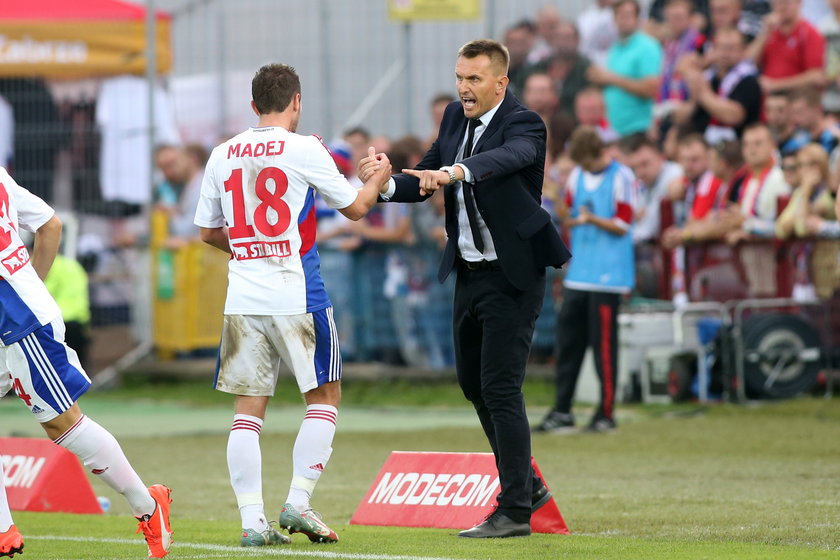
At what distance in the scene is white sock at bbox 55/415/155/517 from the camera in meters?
6.62

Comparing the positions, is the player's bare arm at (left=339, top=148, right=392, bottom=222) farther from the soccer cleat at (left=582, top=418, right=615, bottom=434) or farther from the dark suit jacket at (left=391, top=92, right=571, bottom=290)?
the soccer cleat at (left=582, top=418, right=615, bottom=434)

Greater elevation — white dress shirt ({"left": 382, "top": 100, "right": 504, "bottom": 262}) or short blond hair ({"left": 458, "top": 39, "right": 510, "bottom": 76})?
short blond hair ({"left": 458, "top": 39, "right": 510, "bottom": 76})

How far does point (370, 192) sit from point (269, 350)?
87cm

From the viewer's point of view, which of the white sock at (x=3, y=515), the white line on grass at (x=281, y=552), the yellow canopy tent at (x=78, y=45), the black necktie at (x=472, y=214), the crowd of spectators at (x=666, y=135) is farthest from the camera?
the yellow canopy tent at (x=78, y=45)

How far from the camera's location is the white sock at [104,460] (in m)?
6.62

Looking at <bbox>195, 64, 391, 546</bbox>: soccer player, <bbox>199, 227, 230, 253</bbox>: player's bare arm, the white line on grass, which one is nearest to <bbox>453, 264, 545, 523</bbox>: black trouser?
<bbox>195, 64, 391, 546</bbox>: soccer player

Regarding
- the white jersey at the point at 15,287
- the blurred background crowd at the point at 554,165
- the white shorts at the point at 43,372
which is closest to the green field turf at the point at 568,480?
the white shorts at the point at 43,372

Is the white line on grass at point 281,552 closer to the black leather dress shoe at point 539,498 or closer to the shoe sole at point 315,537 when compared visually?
the shoe sole at point 315,537

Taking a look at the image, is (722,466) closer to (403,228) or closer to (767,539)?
(767,539)

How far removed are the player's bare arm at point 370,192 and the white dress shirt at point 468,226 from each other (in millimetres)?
91

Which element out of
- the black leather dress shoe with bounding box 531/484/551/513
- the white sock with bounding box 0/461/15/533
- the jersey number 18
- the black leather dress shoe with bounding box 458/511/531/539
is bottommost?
the black leather dress shoe with bounding box 458/511/531/539

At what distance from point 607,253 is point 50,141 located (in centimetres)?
887

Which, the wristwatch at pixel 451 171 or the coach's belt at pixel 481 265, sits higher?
the wristwatch at pixel 451 171

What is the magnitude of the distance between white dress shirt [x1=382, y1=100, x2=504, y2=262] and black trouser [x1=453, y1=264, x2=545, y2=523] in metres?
0.08
